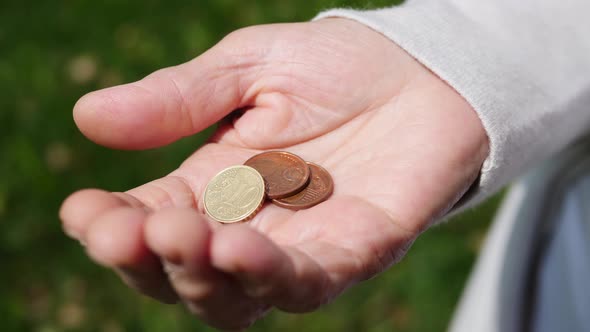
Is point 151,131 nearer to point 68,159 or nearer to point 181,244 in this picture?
point 181,244

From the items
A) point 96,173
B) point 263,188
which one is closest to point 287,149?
point 263,188

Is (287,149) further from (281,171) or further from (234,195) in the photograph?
(234,195)

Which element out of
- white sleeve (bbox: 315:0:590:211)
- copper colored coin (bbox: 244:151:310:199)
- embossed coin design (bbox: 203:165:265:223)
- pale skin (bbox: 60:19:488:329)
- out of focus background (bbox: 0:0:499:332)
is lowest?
out of focus background (bbox: 0:0:499:332)

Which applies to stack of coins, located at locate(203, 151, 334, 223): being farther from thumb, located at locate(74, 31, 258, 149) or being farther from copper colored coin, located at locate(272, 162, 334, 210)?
thumb, located at locate(74, 31, 258, 149)

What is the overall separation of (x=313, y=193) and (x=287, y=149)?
1.09 ft

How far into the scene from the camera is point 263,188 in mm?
1937

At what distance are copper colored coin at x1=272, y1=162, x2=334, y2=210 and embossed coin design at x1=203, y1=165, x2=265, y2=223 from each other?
85mm

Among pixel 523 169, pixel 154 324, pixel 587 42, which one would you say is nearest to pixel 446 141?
pixel 523 169

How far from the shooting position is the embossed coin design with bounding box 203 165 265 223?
1870mm

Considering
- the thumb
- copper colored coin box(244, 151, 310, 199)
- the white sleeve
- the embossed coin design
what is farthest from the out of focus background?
the embossed coin design

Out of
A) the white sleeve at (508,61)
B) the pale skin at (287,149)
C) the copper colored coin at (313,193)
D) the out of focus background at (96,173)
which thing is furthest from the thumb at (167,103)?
the out of focus background at (96,173)

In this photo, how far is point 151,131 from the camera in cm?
197

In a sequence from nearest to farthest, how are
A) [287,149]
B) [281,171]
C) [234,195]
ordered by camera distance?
[234,195] < [281,171] < [287,149]

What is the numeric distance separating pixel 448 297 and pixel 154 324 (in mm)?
1571
